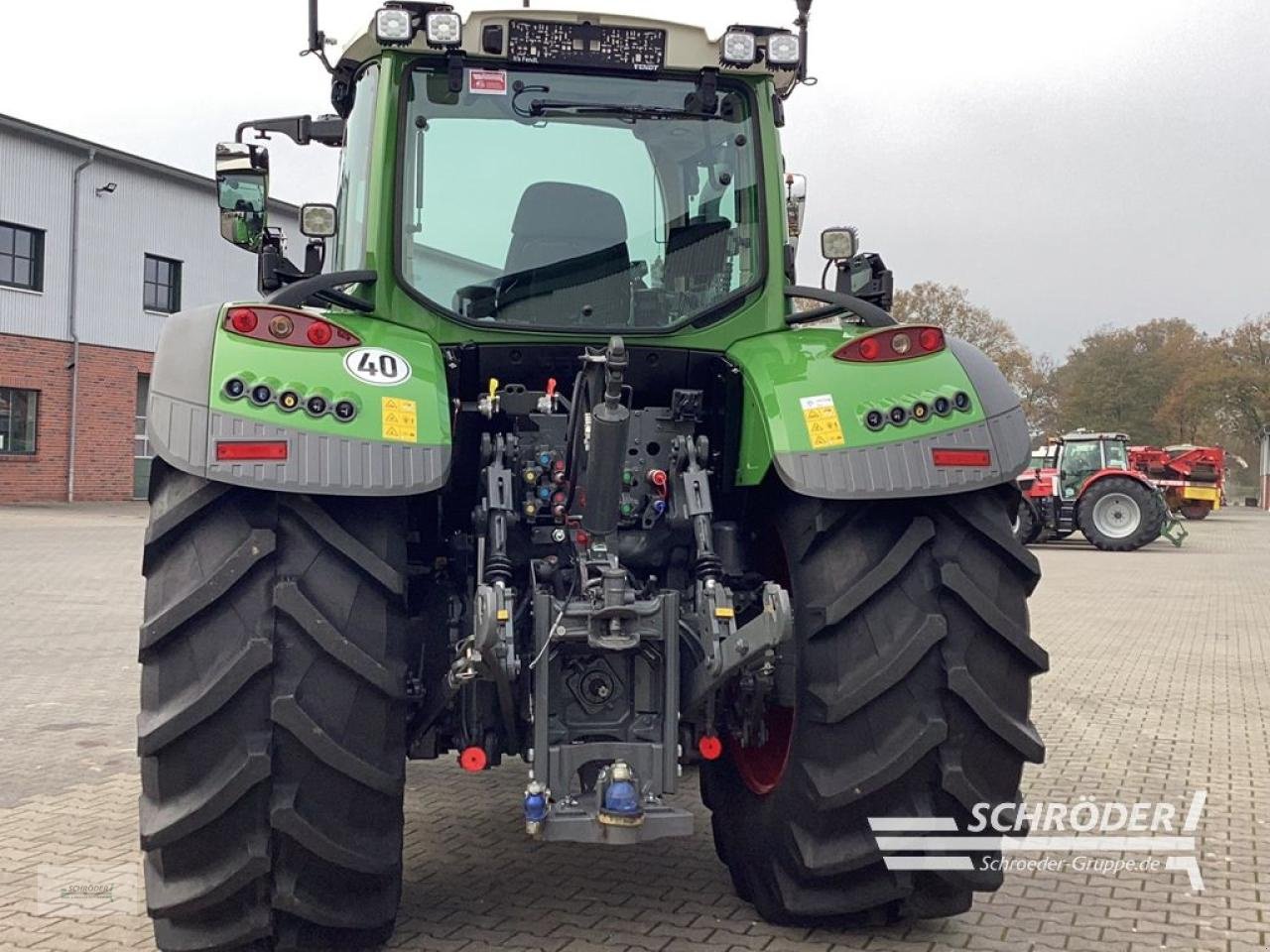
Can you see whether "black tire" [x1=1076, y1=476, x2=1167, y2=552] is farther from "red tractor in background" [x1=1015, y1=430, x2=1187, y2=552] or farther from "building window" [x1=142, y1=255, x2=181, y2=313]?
"building window" [x1=142, y1=255, x2=181, y2=313]

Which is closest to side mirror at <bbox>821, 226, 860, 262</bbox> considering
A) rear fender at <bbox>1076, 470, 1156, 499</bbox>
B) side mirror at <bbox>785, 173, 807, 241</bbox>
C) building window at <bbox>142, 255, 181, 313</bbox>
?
side mirror at <bbox>785, 173, 807, 241</bbox>

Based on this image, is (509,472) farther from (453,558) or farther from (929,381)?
(929,381)

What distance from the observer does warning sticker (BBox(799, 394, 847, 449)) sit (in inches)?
144

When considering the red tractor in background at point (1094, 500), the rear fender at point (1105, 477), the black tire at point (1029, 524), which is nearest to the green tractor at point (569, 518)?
the red tractor in background at point (1094, 500)

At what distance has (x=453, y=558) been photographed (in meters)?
4.11

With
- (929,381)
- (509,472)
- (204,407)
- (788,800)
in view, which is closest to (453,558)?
(509,472)

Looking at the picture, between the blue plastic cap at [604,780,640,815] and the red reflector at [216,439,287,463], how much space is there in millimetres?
1235

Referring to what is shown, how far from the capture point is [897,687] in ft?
11.7

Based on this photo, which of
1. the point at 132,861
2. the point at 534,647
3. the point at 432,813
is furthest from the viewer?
the point at 432,813

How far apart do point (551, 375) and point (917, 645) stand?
152cm

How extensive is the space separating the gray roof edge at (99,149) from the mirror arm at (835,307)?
75.2 ft

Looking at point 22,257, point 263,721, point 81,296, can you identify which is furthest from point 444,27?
point 81,296

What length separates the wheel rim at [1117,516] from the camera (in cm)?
2575
